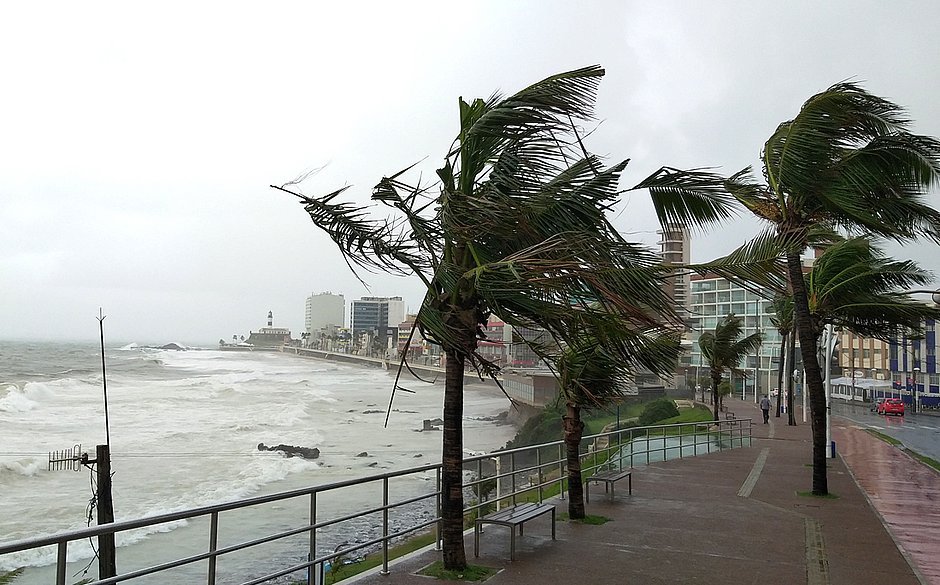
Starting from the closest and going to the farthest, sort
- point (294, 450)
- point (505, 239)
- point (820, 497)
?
point (505, 239) → point (820, 497) → point (294, 450)

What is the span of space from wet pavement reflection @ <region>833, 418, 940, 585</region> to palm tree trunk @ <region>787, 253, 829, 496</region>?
0.84 metres

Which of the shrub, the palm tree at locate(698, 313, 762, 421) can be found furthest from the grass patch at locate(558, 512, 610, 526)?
the shrub

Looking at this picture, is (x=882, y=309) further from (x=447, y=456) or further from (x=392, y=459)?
(x=392, y=459)

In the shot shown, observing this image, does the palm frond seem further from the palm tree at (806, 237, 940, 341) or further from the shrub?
the shrub

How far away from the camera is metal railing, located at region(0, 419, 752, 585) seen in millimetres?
4074

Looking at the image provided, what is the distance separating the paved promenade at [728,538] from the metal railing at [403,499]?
0.51 meters

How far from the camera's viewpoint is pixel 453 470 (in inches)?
244

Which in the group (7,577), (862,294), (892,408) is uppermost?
(862,294)

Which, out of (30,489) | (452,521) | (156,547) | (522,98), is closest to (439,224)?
(522,98)

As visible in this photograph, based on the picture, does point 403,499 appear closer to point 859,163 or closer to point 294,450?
point 859,163

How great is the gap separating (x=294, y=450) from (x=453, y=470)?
29.9m

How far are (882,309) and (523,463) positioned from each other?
1779 cm

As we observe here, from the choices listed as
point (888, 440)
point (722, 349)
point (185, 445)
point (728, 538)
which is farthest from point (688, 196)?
point (185, 445)

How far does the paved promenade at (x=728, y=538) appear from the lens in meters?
6.61
